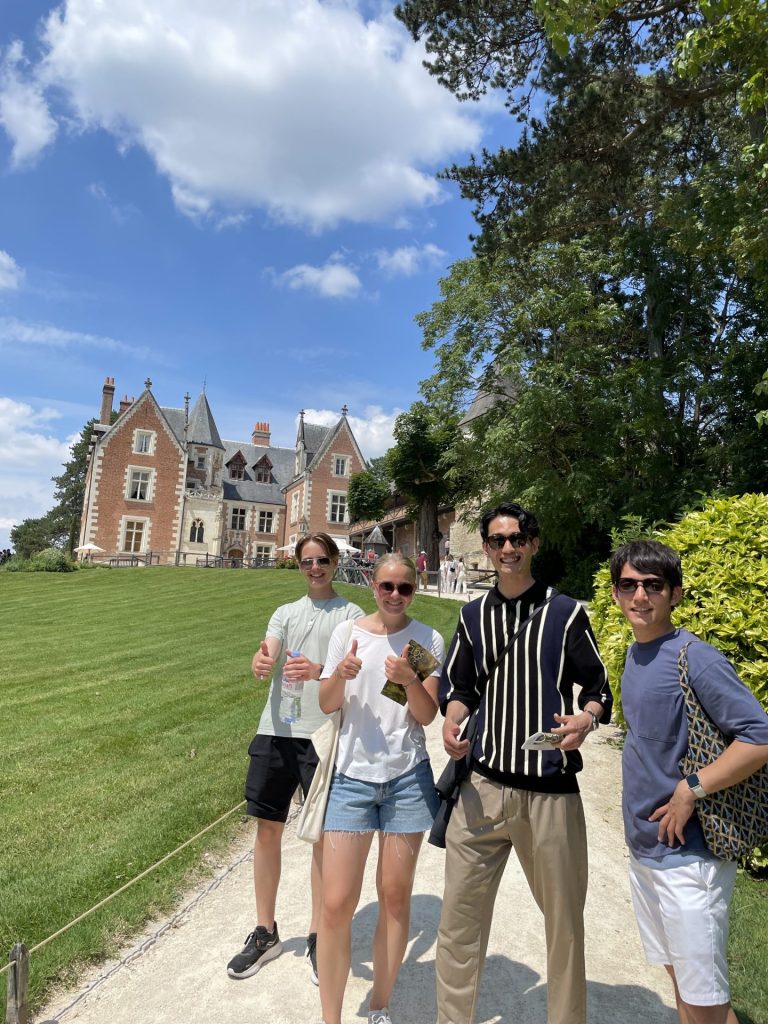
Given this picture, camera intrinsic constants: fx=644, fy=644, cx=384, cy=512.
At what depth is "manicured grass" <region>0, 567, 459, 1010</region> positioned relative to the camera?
12.4 ft

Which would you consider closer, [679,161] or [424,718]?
[424,718]

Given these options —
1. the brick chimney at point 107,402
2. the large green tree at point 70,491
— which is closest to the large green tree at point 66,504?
the large green tree at point 70,491

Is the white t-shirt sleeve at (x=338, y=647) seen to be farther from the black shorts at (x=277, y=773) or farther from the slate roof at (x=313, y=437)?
the slate roof at (x=313, y=437)

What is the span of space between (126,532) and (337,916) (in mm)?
44288

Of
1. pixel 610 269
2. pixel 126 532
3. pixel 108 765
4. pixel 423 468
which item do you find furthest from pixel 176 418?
pixel 108 765

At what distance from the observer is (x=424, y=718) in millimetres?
2775

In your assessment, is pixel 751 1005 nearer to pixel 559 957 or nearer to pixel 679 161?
pixel 559 957

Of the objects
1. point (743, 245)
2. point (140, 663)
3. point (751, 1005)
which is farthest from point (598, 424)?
point (751, 1005)

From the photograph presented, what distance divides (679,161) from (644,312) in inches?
282

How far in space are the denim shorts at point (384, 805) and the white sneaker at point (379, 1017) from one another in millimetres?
797

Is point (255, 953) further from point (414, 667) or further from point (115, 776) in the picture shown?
point (115, 776)

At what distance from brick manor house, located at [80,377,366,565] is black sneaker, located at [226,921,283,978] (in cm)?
3794

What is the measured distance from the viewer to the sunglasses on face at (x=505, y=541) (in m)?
2.68

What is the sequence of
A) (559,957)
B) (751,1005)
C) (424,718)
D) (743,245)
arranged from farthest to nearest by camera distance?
1. (743,245)
2. (751,1005)
3. (424,718)
4. (559,957)
